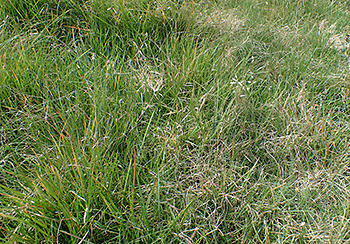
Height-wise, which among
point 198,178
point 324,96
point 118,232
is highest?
point 324,96

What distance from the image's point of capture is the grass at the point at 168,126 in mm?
1240

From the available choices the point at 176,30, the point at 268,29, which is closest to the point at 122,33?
the point at 176,30

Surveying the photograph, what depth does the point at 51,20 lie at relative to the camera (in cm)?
215

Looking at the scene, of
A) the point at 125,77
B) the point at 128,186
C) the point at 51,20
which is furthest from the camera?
the point at 51,20

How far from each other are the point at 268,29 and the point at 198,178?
1514 millimetres

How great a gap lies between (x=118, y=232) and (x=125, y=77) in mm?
905

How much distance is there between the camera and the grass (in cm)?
124

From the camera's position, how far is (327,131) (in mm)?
1654

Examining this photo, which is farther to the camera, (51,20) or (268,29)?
(268,29)

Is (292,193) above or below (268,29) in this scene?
below

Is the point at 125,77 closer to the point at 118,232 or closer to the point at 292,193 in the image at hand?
the point at 118,232

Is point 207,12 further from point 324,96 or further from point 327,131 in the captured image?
point 327,131

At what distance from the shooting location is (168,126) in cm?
166

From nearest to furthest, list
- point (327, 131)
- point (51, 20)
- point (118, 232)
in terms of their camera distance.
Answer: point (118, 232) < point (327, 131) < point (51, 20)
